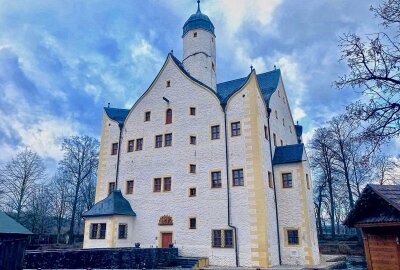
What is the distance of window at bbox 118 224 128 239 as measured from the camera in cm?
2228

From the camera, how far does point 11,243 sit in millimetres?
9102

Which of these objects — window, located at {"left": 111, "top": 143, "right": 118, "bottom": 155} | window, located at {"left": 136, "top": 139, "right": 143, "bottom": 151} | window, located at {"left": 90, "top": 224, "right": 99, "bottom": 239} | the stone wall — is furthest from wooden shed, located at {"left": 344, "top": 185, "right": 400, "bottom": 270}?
window, located at {"left": 111, "top": 143, "right": 118, "bottom": 155}

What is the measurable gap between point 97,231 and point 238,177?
1114 cm

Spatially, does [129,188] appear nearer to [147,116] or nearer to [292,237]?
[147,116]

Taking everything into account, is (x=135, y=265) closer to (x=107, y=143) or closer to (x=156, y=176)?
(x=156, y=176)

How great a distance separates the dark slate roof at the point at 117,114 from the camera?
28.0 m

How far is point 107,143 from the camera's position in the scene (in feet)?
90.0

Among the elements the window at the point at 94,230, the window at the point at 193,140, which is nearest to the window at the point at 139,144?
the window at the point at 193,140

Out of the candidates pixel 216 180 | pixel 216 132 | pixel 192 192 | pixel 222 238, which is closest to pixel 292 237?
pixel 222 238

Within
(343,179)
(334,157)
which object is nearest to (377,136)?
(334,157)

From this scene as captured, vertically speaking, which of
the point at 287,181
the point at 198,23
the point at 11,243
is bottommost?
the point at 11,243

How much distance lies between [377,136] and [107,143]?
23.9 metres

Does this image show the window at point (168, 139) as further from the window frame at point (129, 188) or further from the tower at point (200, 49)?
the tower at point (200, 49)

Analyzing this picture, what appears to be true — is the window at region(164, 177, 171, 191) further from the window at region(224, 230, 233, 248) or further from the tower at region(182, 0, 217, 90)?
the tower at region(182, 0, 217, 90)
